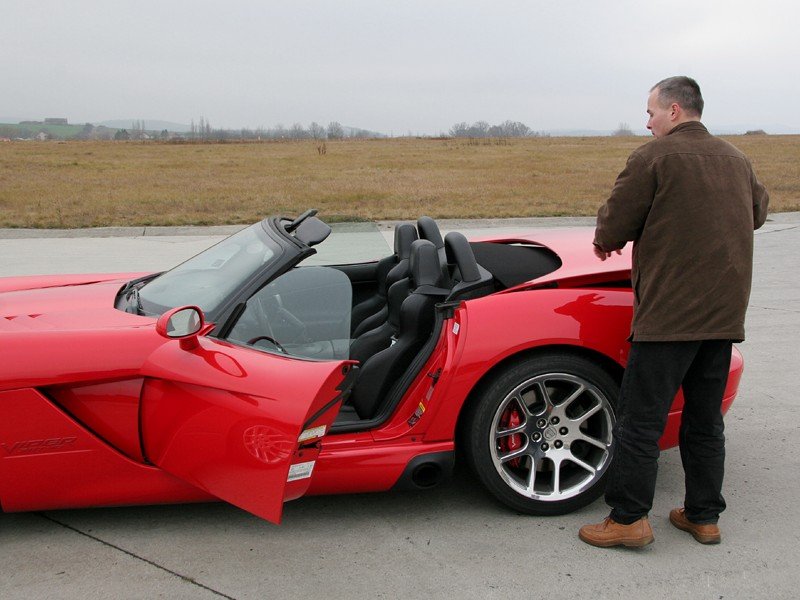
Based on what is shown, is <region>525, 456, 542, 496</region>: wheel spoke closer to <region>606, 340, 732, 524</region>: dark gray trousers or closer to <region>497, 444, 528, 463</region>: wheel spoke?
<region>497, 444, 528, 463</region>: wheel spoke

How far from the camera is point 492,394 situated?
10.1 ft

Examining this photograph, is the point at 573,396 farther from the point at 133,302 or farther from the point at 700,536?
the point at 133,302

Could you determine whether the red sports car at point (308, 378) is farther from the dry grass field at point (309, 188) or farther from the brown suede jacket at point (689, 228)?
the dry grass field at point (309, 188)

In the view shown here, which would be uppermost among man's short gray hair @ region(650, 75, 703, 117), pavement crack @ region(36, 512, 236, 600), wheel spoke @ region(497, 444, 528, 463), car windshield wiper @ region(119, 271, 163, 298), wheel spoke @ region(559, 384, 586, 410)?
man's short gray hair @ region(650, 75, 703, 117)

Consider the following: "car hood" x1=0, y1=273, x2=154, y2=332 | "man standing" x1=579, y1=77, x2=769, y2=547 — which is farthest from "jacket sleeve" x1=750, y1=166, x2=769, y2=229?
"car hood" x1=0, y1=273, x2=154, y2=332

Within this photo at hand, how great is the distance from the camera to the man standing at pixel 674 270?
2.71 metres

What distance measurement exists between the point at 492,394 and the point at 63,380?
61.9 inches

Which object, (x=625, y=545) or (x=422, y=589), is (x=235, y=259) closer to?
(x=422, y=589)

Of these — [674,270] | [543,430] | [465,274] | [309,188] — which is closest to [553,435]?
[543,430]

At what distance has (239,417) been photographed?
104 inches

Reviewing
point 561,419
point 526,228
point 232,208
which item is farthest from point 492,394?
point 232,208

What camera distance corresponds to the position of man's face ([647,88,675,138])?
2801mm

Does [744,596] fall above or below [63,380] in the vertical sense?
below

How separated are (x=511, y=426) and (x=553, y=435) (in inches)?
7.0
